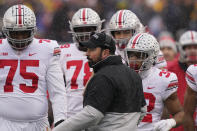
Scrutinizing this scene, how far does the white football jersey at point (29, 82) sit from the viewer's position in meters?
5.83

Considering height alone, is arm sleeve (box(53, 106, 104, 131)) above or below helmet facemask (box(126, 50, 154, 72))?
below

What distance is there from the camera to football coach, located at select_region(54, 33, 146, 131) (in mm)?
4836

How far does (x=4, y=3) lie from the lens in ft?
40.9

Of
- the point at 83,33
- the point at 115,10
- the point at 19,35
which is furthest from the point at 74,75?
the point at 115,10

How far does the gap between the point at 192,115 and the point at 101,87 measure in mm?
1927

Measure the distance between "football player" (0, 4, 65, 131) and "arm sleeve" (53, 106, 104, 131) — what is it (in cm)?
92

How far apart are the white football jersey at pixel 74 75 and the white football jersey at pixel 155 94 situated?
33.2 inches

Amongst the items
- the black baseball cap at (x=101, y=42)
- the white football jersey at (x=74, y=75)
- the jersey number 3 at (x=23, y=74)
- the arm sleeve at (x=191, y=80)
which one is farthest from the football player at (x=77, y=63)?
the black baseball cap at (x=101, y=42)

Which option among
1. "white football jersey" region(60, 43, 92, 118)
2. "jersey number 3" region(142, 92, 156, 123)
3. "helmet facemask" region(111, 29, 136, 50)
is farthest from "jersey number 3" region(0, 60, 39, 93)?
"helmet facemask" region(111, 29, 136, 50)

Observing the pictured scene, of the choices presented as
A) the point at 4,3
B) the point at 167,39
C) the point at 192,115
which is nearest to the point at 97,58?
the point at 192,115

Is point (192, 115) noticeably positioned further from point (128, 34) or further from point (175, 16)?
point (175, 16)

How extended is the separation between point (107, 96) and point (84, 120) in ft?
0.85

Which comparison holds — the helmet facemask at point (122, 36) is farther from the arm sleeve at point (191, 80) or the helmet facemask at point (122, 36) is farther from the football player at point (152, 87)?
the arm sleeve at point (191, 80)

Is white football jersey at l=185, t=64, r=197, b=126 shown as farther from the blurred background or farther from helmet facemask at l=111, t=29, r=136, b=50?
the blurred background
